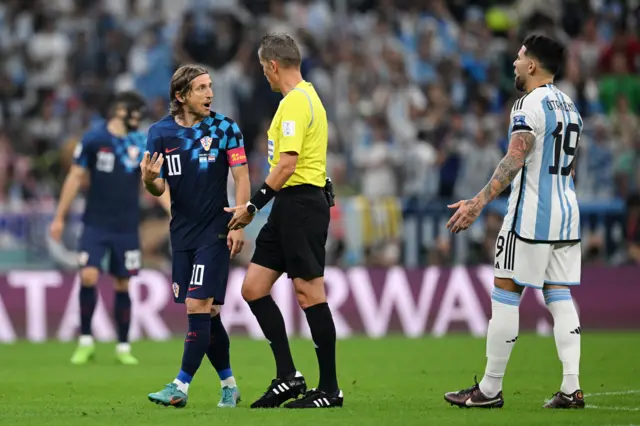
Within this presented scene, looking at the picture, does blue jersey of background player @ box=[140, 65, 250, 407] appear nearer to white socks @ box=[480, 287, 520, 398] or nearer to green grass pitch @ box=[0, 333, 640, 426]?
green grass pitch @ box=[0, 333, 640, 426]

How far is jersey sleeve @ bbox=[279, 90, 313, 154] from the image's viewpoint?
28.8 ft

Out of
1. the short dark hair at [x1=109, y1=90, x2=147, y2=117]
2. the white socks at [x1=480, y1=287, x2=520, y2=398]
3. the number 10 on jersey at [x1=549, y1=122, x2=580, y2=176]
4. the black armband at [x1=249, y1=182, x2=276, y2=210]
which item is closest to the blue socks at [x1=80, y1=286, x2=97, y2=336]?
the short dark hair at [x1=109, y1=90, x2=147, y2=117]

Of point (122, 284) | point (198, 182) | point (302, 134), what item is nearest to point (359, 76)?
point (122, 284)

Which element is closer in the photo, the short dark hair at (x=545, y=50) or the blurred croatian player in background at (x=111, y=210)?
the short dark hair at (x=545, y=50)

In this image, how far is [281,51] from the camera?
899 centimetres

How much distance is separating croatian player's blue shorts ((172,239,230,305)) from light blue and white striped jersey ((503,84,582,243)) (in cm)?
213

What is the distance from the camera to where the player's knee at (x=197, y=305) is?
29.6 feet

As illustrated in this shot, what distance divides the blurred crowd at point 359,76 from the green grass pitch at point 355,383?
3946mm

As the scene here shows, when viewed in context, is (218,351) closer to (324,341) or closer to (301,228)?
(324,341)

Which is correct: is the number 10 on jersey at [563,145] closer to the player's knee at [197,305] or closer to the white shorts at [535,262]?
the white shorts at [535,262]

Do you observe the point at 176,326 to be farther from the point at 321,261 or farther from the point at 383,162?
the point at 321,261

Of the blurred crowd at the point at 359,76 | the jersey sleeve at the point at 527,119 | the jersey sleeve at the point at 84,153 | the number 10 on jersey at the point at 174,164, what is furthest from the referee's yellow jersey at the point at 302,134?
the blurred crowd at the point at 359,76

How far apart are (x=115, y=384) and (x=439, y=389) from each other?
9.65 feet

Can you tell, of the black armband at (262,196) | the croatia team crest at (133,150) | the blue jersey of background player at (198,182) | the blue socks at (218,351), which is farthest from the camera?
the croatia team crest at (133,150)
